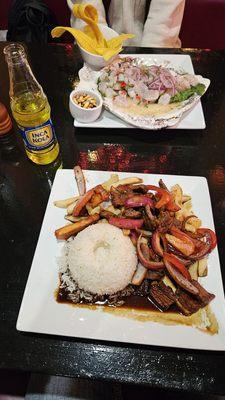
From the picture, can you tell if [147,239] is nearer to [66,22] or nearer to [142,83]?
[142,83]

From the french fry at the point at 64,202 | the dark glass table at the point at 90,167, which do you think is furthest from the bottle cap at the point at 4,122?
the french fry at the point at 64,202

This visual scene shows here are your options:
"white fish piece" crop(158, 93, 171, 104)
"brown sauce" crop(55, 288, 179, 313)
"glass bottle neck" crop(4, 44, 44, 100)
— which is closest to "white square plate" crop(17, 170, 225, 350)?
"brown sauce" crop(55, 288, 179, 313)

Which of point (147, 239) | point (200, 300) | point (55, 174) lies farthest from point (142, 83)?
point (200, 300)

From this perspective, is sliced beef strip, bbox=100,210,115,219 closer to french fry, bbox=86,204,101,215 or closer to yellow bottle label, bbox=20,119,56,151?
french fry, bbox=86,204,101,215

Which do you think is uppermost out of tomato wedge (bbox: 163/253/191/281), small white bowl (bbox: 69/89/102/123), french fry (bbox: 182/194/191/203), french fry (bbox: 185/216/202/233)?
small white bowl (bbox: 69/89/102/123)

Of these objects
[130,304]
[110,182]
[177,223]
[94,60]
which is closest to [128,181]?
[110,182]
